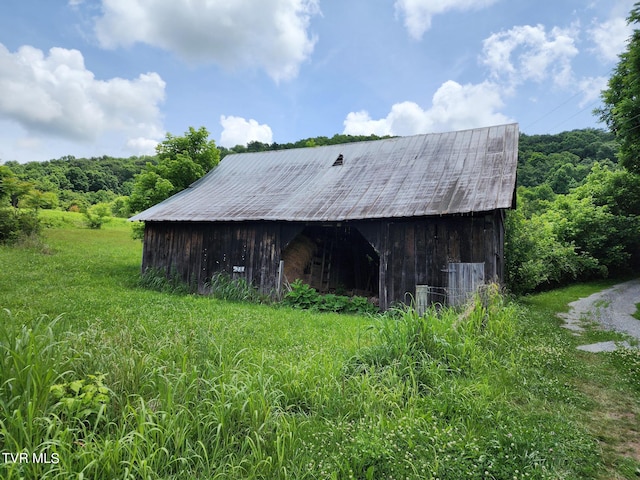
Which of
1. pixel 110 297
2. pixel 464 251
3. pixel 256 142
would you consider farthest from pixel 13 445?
pixel 256 142

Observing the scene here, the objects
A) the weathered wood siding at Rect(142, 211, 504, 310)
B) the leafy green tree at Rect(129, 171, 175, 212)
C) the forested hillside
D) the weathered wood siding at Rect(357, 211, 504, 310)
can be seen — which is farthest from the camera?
the leafy green tree at Rect(129, 171, 175, 212)

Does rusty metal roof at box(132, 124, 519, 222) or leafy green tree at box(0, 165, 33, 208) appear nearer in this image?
rusty metal roof at box(132, 124, 519, 222)

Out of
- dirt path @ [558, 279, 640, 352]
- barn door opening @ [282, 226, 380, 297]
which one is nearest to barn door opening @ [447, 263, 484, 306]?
dirt path @ [558, 279, 640, 352]

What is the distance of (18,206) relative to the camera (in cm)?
2098

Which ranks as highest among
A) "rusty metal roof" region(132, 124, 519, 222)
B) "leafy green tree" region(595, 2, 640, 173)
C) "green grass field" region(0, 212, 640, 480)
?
"leafy green tree" region(595, 2, 640, 173)

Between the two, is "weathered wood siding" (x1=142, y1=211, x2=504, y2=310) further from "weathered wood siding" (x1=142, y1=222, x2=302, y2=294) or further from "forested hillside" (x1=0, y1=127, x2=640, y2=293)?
"forested hillside" (x1=0, y1=127, x2=640, y2=293)

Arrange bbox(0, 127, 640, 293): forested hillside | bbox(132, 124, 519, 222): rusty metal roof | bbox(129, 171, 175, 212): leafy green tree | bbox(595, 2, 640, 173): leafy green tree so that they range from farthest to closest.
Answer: bbox(129, 171, 175, 212): leafy green tree, bbox(0, 127, 640, 293): forested hillside, bbox(595, 2, 640, 173): leafy green tree, bbox(132, 124, 519, 222): rusty metal roof

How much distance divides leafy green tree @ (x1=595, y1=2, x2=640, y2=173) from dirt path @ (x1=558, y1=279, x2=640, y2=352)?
554 centimetres

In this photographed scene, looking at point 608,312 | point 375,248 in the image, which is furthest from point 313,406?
point 608,312

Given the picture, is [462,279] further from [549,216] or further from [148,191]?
[549,216]

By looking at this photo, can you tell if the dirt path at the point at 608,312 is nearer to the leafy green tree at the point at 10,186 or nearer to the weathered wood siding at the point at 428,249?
the weathered wood siding at the point at 428,249

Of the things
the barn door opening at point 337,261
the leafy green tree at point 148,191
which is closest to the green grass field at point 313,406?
the barn door opening at point 337,261

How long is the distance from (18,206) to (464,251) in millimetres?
23499

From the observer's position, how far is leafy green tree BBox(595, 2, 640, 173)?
12062 millimetres
